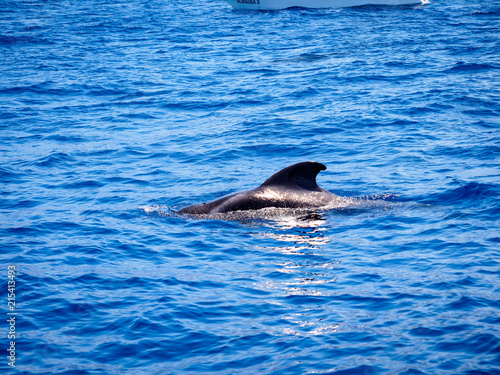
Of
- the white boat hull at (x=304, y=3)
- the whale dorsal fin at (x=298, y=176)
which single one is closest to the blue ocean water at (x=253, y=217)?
the whale dorsal fin at (x=298, y=176)

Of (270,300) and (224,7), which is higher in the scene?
(224,7)

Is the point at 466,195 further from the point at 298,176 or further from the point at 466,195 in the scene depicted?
the point at 298,176

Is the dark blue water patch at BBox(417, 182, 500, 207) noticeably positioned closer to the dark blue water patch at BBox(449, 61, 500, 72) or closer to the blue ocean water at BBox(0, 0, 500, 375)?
the blue ocean water at BBox(0, 0, 500, 375)

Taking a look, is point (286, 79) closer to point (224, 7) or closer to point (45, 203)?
point (45, 203)

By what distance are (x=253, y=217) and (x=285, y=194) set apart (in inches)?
31.6

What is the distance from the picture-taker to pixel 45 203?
1371 cm

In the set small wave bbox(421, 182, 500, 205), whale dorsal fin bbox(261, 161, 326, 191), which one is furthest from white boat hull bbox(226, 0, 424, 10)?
whale dorsal fin bbox(261, 161, 326, 191)

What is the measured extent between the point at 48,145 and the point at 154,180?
4783mm

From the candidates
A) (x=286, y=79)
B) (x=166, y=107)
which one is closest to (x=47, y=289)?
(x=166, y=107)

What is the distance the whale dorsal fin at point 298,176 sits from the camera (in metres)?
12.1

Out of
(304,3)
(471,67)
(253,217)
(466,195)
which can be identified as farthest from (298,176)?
(304,3)

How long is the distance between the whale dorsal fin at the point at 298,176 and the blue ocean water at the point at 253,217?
0.70 m

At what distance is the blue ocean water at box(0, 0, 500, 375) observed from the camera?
26.0 ft

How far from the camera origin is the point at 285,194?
12305 mm
